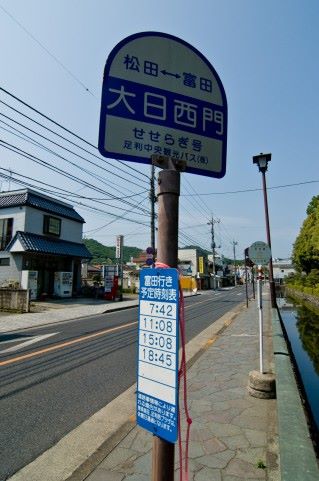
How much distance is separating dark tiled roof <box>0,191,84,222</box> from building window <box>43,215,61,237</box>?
528mm

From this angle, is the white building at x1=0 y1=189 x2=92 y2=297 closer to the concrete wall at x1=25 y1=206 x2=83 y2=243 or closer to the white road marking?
the concrete wall at x1=25 y1=206 x2=83 y2=243

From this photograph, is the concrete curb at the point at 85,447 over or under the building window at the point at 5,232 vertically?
under

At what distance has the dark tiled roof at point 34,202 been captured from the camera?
24156 mm

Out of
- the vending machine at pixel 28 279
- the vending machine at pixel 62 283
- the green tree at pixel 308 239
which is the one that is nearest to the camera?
the vending machine at pixel 28 279

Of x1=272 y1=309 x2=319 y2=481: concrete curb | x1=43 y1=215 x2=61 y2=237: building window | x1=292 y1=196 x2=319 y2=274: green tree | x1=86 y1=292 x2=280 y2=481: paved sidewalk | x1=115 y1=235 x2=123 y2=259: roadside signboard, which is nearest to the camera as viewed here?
x1=272 y1=309 x2=319 y2=481: concrete curb

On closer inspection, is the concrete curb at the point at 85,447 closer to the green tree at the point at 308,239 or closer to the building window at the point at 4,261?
the building window at the point at 4,261

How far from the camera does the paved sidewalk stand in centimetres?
323

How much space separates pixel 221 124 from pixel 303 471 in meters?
2.49

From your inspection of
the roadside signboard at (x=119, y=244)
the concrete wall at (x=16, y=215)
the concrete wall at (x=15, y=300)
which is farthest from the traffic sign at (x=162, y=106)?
the roadside signboard at (x=119, y=244)

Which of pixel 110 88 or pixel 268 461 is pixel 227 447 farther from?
pixel 110 88

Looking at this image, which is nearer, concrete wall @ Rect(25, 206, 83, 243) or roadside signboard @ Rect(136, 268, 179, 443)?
roadside signboard @ Rect(136, 268, 179, 443)

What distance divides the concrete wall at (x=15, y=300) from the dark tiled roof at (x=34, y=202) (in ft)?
24.9

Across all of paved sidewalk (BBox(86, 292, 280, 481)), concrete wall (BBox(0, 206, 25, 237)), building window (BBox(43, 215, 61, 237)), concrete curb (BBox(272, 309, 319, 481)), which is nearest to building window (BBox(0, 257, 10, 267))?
concrete wall (BBox(0, 206, 25, 237))

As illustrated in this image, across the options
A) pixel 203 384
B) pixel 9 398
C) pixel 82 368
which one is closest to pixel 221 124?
pixel 203 384
